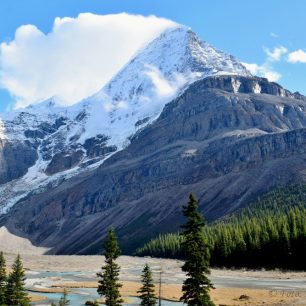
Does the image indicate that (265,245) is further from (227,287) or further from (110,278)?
(110,278)

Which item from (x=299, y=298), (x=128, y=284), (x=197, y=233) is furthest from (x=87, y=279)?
(x=197, y=233)

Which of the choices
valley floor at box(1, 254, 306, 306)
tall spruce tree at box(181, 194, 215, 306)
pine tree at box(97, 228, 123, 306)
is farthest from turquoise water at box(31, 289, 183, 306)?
tall spruce tree at box(181, 194, 215, 306)

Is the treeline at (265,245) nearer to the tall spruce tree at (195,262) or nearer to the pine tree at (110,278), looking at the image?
the pine tree at (110,278)

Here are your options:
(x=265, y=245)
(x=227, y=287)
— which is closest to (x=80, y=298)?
(x=227, y=287)

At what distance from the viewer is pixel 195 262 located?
45.7m

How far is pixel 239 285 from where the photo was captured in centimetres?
11356

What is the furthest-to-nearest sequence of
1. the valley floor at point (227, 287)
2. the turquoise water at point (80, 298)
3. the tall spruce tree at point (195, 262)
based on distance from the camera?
1. the turquoise water at point (80, 298)
2. the valley floor at point (227, 287)
3. the tall spruce tree at point (195, 262)

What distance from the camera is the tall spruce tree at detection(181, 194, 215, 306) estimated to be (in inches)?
1759

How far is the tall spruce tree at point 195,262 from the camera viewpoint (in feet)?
147

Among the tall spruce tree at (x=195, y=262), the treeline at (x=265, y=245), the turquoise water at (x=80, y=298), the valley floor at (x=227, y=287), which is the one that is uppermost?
the treeline at (x=265, y=245)

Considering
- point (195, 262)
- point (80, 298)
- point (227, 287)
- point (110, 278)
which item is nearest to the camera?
point (195, 262)

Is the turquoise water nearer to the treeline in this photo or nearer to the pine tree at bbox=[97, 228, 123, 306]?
the treeline

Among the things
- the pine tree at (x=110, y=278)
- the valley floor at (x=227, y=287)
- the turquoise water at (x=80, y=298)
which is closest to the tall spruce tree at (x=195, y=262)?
the pine tree at (x=110, y=278)

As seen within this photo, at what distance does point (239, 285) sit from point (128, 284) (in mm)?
29224
